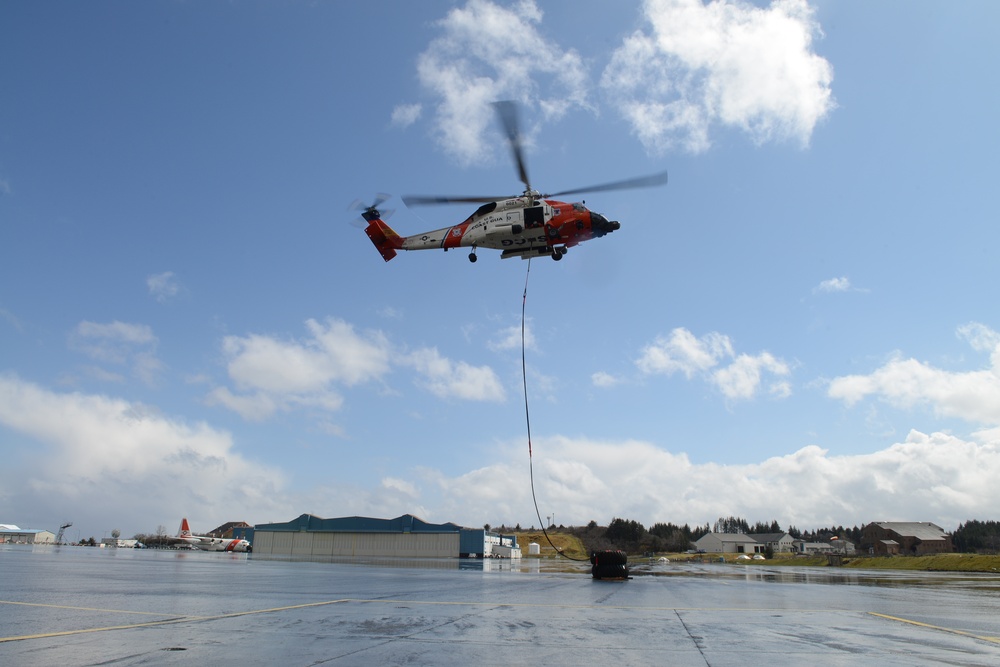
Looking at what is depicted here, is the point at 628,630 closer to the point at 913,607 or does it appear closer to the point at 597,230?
the point at 913,607

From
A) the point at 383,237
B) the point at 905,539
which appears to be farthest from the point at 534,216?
the point at 905,539

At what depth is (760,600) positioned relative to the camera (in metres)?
20.6

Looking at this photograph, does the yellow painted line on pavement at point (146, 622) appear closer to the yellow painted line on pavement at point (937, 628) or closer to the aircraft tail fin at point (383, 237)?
the yellow painted line on pavement at point (937, 628)

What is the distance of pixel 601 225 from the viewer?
24812 mm

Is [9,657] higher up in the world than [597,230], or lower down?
lower down

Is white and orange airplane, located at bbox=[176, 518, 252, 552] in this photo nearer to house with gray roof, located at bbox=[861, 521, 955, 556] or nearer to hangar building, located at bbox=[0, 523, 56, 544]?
hangar building, located at bbox=[0, 523, 56, 544]

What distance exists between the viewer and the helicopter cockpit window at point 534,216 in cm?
2469

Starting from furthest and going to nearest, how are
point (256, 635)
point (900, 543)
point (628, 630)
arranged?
point (900, 543)
point (628, 630)
point (256, 635)

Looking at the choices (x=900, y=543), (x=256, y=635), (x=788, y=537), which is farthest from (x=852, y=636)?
(x=788, y=537)

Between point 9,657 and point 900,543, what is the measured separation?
143 m

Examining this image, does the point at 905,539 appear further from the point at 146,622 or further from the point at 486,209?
the point at 146,622

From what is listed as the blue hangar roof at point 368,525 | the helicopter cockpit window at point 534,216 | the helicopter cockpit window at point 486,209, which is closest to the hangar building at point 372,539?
the blue hangar roof at point 368,525

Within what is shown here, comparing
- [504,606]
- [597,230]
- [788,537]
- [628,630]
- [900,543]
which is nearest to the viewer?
[628,630]

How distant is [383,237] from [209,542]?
3854 inches
